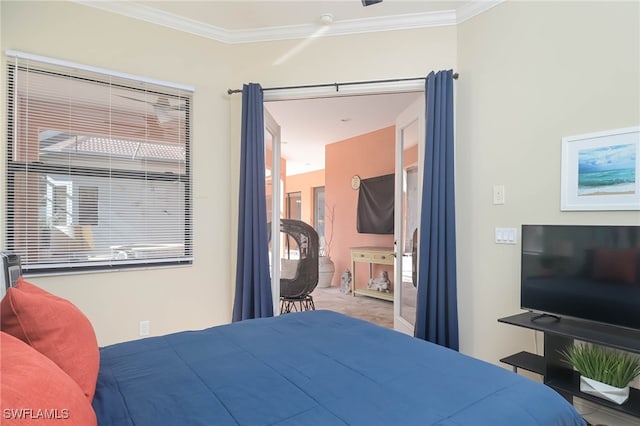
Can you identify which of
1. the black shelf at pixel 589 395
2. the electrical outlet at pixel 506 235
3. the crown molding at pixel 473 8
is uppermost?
the crown molding at pixel 473 8

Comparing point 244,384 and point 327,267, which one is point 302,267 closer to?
point 327,267

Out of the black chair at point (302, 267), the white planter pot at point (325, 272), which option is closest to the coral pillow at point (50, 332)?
the black chair at point (302, 267)

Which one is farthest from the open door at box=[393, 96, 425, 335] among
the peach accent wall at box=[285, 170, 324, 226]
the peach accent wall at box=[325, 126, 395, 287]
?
the peach accent wall at box=[285, 170, 324, 226]

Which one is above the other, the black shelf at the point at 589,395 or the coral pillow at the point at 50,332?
the coral pillow at the point at 50,332

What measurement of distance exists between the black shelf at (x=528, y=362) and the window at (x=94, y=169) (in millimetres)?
2520

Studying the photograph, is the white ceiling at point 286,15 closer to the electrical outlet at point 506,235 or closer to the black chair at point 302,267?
the electrical outlet at point 506,235

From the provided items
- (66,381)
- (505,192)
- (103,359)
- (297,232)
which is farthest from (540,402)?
(297,232)

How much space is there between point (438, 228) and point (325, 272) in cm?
435

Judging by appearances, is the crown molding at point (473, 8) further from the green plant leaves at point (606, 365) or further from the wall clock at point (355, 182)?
the wall clock at point (355, 182)

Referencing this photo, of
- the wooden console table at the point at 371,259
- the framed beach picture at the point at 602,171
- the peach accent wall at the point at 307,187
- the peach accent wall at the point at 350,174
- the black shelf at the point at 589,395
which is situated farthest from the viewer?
the peach accent wall at the point at 307,187

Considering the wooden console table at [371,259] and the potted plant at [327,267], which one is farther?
the potted plant at [327,267]

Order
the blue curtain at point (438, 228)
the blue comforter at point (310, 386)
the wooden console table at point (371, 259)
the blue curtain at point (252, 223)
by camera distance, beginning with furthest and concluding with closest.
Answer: the wooden console table at point (371, 259)
the blue curtain at point (252, 223)
the blue curtain at point (438, 228)
the blue comforter at point (310, 386)

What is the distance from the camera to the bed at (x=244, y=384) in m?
0.91

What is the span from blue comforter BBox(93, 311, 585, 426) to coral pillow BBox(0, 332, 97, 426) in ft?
0.63
